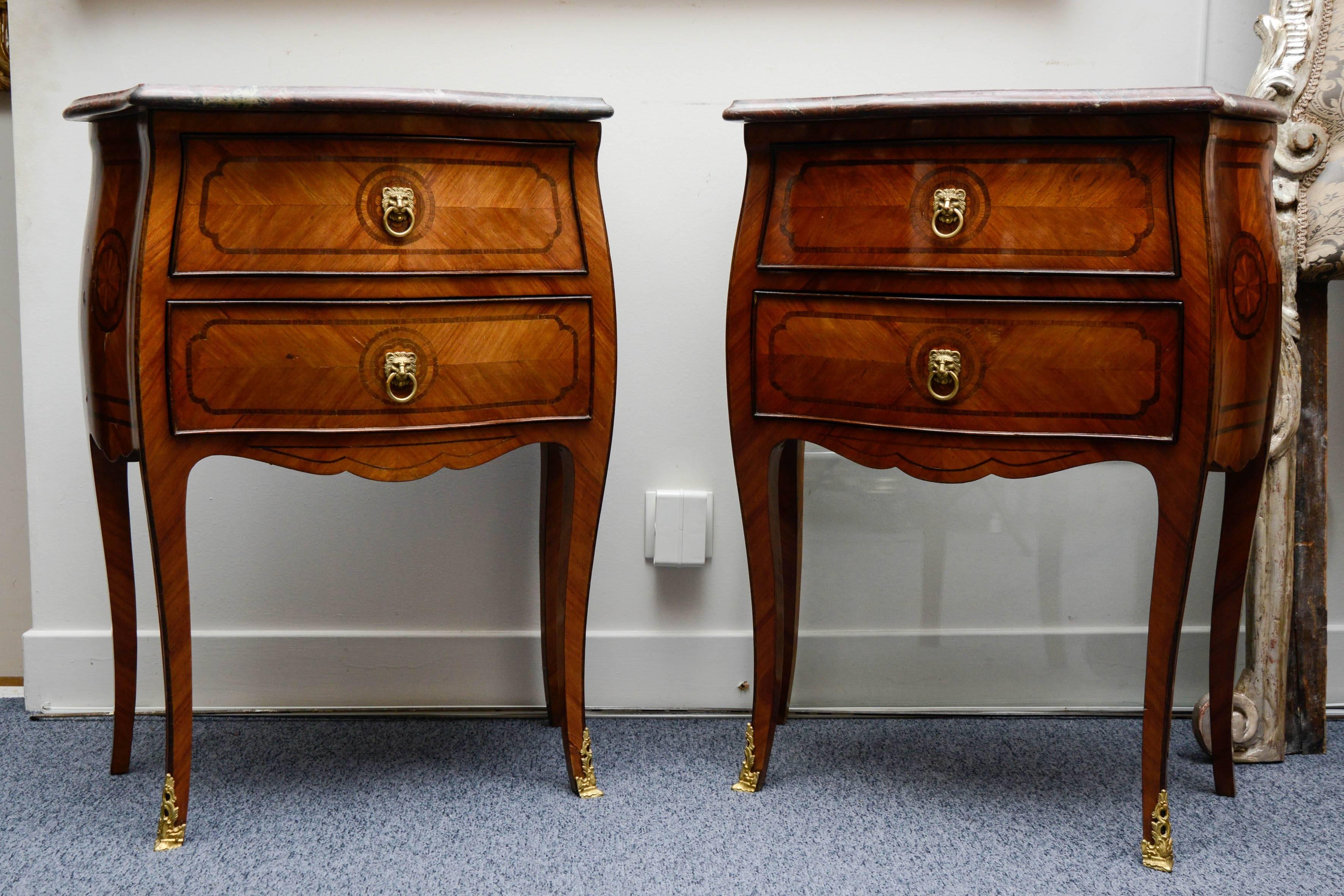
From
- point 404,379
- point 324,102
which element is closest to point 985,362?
point 404,379

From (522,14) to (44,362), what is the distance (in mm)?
834

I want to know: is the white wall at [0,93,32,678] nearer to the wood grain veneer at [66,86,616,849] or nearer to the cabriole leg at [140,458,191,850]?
the wood grain veneer at [66,86,616,849]

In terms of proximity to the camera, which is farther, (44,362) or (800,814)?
(44,362)

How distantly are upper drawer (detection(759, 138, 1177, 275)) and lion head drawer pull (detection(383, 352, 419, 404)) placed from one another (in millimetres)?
416

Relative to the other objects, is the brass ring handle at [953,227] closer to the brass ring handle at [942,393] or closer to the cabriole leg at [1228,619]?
the brass ring handle at [942,393]

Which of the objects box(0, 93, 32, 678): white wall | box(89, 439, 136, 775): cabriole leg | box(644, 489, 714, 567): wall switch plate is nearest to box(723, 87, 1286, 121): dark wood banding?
box(644, 489, 714, 567): wall switch plate

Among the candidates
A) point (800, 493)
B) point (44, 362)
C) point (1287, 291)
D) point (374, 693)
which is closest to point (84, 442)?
point (44, 362)

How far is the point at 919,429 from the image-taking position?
3.43ft

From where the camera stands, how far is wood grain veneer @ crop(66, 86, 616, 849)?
98 centimetres

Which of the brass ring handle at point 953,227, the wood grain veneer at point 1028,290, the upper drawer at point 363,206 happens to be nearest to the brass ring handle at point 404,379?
the upper drawer at point 363,206

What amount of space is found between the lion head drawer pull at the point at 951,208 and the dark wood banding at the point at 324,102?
10 centimetres

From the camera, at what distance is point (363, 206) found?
1018mm

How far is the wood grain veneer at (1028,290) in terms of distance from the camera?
0.96 metres

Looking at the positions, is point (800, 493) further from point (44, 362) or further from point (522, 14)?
point (44, 362)
